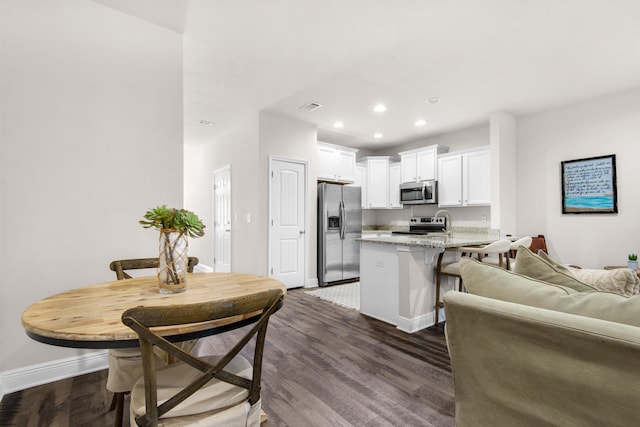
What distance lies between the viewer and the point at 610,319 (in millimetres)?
809

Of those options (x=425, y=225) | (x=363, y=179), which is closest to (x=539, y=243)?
(x=425, y=225)

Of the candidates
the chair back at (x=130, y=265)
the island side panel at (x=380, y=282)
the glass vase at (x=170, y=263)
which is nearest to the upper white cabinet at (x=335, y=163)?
the island side panel at (x=380, y=282)

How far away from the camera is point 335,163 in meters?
5.64

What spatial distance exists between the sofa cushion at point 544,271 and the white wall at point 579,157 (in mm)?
3903

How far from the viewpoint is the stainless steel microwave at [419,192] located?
216 inches

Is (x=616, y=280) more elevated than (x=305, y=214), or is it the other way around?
(x=305, y=214)

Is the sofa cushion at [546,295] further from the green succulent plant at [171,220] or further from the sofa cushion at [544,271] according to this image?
the green succulent plant at [171,220]

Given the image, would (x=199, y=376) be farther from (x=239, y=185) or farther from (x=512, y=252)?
(x=512, y=252)

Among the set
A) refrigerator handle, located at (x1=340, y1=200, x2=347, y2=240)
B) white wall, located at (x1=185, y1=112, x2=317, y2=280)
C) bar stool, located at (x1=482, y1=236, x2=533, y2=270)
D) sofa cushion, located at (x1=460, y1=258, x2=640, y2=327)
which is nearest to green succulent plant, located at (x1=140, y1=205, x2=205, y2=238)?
sofa cushion, located at (x1=460, y1=258, x2=640, y2=327)

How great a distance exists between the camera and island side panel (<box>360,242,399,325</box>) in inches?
122

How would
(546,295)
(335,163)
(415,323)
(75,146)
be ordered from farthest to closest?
(335,163), (415,323), (75,146), (546,295)

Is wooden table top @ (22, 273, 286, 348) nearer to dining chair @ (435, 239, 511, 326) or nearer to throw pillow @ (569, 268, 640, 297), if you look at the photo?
throw pillow @ (569, 268, 640, 297)

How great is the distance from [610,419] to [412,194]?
17.2 feet

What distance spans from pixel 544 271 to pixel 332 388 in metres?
1.44
